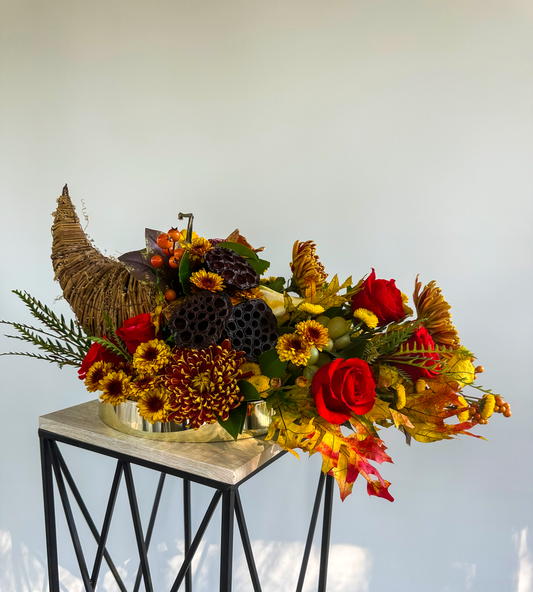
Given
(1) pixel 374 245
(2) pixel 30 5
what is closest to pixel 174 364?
(1) pixel 374 245

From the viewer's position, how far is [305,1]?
3.80ft

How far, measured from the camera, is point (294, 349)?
A: 0.59 meters

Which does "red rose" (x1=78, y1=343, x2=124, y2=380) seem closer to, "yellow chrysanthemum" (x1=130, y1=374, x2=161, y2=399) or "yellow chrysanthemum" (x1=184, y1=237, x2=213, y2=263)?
"yellow chrysanthemum" (x1=130, y1=374, x2=161, y2=399)

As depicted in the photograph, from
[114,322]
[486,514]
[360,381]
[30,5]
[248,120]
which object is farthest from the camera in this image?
[30,5]

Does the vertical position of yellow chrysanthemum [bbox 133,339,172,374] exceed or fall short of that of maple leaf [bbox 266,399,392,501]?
it exceeds it

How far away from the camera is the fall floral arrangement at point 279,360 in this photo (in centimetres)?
58

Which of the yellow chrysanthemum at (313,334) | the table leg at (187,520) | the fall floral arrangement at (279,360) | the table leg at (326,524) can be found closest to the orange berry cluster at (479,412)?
the fall floral arrangement at (279,360)

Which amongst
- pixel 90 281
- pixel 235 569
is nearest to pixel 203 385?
pixel 90 281

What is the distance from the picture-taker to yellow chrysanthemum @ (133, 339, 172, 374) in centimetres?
60

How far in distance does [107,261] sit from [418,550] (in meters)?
1.06

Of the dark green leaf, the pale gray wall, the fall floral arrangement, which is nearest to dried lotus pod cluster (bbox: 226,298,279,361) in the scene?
the fall floral arrangement

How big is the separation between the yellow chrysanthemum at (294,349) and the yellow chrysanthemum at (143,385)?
0.17m

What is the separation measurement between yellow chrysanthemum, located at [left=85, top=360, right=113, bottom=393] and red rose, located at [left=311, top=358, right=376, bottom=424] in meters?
0.30

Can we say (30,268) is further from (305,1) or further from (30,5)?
(305,1)
